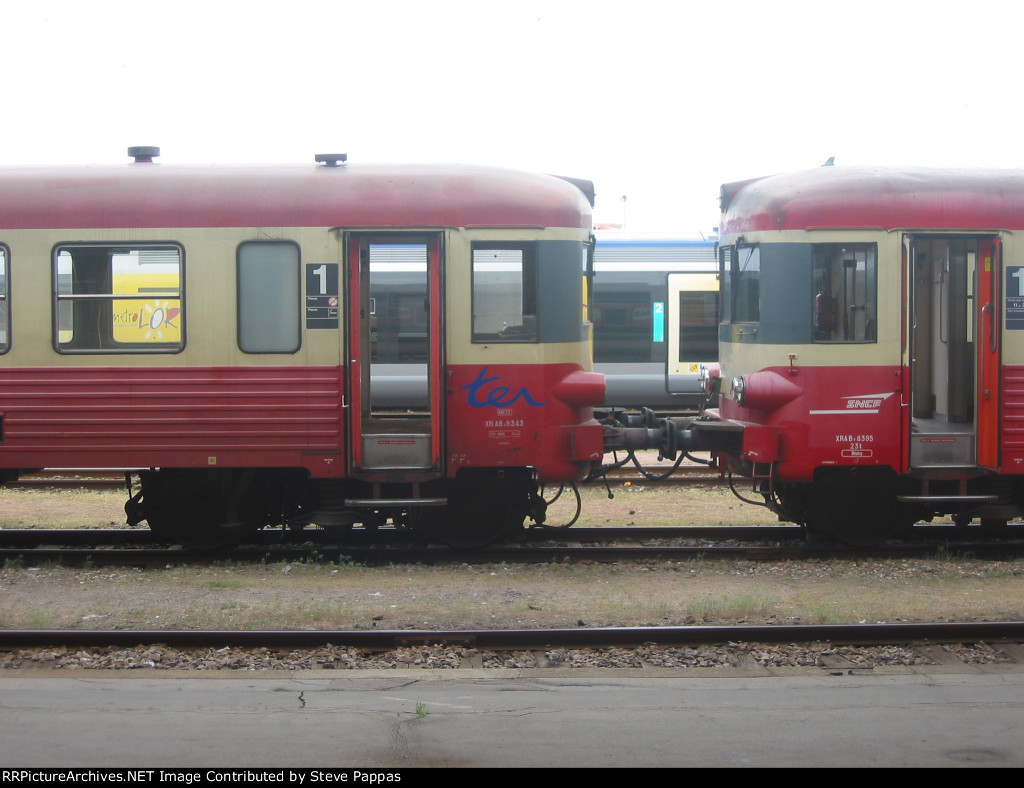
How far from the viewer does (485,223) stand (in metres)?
8.63

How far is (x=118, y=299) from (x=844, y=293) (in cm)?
630

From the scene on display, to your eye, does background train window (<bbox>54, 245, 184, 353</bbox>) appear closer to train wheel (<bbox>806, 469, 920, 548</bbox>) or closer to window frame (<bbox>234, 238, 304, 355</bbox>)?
window frame (<bbox>234, 238, 304, 355</bbox>)

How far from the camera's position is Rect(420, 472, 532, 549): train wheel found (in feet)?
29.9

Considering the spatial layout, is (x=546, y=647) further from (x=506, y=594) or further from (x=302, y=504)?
(x=302, y=504)

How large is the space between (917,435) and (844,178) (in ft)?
7.73

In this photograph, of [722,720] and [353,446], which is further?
[353,446]

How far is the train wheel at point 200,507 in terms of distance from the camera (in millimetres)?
9008

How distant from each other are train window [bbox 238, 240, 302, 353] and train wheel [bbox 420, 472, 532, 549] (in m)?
1.98

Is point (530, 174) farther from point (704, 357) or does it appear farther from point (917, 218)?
point (704, 357)

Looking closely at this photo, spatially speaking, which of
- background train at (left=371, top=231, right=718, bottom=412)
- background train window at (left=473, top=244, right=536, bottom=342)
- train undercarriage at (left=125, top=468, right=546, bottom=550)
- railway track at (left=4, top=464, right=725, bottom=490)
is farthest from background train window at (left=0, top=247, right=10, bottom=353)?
background train at (left=371, top=231, right=718, bottom=412)

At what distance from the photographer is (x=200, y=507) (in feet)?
29.7

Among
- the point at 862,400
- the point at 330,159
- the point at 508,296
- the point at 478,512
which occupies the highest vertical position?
the point at 330,159

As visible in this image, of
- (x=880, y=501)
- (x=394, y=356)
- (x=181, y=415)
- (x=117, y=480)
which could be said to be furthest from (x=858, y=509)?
(x=117, y=480)

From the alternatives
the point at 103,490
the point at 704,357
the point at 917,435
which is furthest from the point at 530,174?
the point at 704,357
